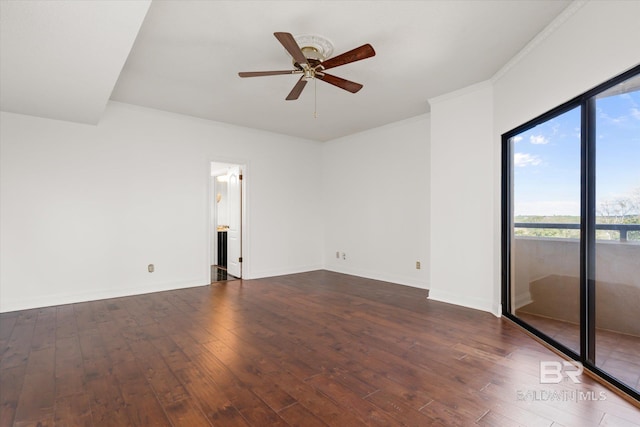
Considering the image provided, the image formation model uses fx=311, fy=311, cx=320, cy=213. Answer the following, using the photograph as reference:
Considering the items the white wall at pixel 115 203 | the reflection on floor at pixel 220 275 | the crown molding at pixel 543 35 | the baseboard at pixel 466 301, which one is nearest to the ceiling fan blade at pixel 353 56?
the crown molding at pixel 543 35

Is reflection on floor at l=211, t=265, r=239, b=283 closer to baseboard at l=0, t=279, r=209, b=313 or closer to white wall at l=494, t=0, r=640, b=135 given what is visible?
baseboard at l=0, t=279, r=209, b=313

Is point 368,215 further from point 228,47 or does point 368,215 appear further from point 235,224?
point 228,47

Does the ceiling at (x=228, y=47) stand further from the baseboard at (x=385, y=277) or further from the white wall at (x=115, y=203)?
the baseboard at (x=385, y=277)

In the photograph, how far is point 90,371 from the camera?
2.35m

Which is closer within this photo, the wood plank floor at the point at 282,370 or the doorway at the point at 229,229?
the wood plank floor at the point at 282,370

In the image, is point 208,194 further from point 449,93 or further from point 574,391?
point 574,391

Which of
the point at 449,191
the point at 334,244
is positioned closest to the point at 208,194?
the point at 334,244

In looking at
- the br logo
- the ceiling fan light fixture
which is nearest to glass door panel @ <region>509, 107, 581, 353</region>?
the br logo

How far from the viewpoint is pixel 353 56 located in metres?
2.53

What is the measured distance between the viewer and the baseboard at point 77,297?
3818 millimetres

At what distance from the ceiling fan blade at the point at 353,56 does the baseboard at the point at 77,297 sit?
13.1 ft

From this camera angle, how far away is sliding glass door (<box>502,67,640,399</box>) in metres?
2.04

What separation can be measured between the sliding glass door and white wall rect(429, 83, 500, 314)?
49 centimetres

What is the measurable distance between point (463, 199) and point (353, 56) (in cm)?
241
